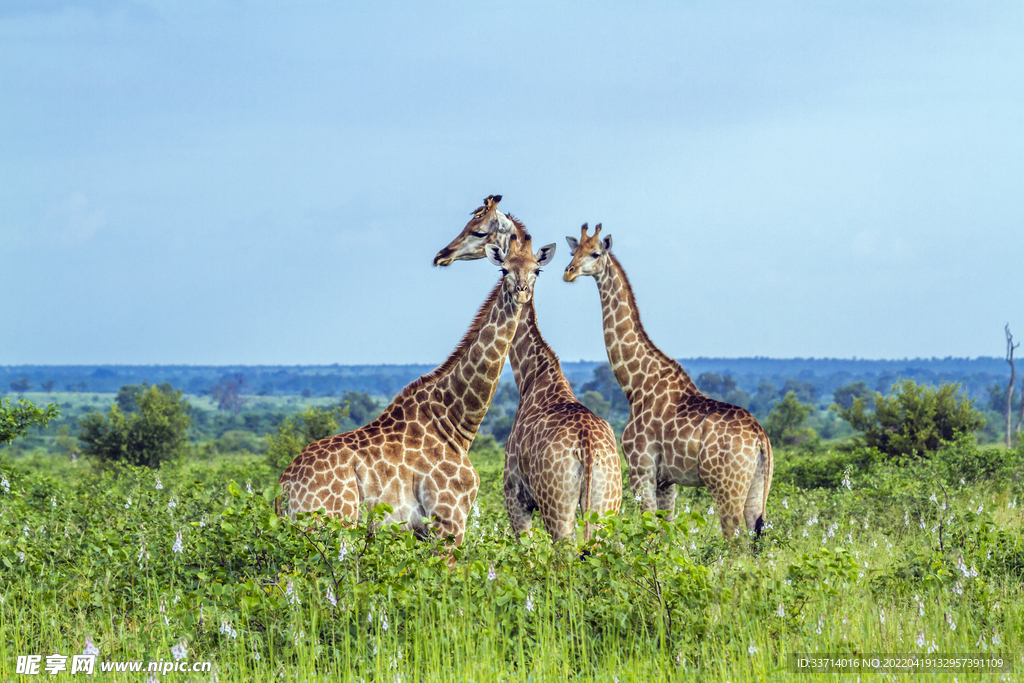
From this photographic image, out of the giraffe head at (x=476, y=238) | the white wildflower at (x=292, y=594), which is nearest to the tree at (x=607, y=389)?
the giraffe head at (x=476, y=238)

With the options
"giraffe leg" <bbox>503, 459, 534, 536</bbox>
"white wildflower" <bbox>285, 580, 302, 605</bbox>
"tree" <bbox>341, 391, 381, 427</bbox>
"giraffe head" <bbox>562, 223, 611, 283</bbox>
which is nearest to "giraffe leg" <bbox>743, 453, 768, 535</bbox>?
"giraffe leg" <bbox>503, 459, 534, 536</bbox>

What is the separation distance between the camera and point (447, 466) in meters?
8.06

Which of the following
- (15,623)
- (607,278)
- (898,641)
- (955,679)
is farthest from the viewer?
(607,278)

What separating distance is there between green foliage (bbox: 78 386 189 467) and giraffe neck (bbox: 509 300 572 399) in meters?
16.6

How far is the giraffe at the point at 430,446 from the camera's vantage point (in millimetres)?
7613

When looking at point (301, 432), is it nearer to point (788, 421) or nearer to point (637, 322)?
point (637, 322)

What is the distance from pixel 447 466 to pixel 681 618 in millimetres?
2487

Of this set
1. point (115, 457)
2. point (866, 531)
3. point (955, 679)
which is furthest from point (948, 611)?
point (115, 457)

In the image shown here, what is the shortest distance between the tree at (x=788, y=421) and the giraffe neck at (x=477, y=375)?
27.3 m

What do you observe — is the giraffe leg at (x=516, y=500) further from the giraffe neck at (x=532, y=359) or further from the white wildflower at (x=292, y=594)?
the white wildflower at (x=292, y=594)

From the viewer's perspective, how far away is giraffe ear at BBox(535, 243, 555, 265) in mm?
8562

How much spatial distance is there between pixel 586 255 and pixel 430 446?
151 inches

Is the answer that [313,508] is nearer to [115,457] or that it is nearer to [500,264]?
[500,264]

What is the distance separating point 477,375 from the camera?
8547 millimetres
